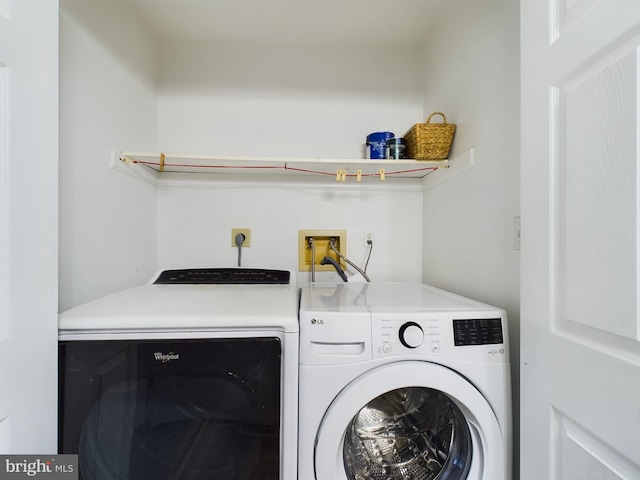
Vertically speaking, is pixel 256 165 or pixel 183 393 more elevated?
pixel 256 165

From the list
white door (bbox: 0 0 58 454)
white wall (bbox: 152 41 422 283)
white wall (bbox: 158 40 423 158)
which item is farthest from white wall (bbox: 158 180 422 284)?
white door (bbox: 0 0 58 454)

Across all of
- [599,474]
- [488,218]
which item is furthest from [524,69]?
[599,474]

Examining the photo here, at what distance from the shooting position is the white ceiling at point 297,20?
1245mm

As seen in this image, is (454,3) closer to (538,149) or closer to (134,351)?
(538,149)

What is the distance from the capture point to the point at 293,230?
1495mm

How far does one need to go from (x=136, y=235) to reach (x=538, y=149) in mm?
1468

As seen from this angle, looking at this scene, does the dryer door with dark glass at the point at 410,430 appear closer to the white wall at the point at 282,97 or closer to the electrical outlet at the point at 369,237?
the electrical outlet at the point at 369,237

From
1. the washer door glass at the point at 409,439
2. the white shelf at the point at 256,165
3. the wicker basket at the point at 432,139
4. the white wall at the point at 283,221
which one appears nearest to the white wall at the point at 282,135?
the white wall at the point at 283,221

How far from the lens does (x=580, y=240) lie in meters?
0.55

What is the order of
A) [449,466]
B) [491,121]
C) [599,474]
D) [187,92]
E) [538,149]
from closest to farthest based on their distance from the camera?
[599,474], [538,149], [449,466], [491,121], [187,92]

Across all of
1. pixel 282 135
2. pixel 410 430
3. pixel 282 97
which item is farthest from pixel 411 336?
pixel 282 97

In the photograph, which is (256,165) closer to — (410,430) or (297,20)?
(297,20)

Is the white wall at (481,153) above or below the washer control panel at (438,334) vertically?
above

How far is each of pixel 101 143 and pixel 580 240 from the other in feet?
4.71
